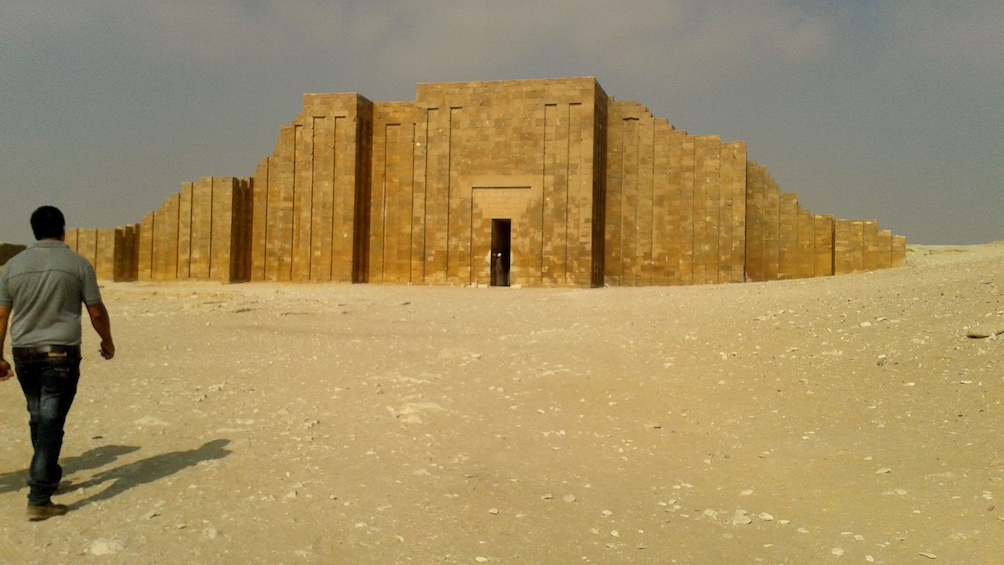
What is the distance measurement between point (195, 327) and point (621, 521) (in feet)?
31.6

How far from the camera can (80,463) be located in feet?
17.4

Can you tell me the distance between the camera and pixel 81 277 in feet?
15.4

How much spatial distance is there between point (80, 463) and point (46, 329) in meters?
1.28

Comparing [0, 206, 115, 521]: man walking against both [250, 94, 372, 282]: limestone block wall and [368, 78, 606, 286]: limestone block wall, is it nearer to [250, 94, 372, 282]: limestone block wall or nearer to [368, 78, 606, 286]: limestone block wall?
[368, 78, 606, 286]: limestone block wall

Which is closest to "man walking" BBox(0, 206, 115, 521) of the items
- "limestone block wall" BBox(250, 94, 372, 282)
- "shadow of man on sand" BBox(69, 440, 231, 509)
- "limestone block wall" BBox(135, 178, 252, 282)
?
"shadow of man on sand" BBox(69, 440, 231, 509)

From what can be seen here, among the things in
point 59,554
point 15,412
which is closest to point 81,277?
point 59,554

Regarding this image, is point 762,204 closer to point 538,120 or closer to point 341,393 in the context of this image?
point 538,120

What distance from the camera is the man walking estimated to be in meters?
4.49

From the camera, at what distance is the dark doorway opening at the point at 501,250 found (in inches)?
886

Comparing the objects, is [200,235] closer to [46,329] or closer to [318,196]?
[318,196]

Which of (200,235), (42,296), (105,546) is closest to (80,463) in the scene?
(42,296)

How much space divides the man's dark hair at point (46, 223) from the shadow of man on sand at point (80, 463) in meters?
1.63

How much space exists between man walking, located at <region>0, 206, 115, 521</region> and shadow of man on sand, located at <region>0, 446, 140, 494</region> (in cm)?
57

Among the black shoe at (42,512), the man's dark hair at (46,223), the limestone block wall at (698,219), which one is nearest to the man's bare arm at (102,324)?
the man's dark hair at (46,223)
